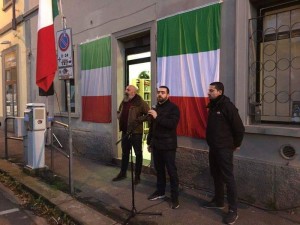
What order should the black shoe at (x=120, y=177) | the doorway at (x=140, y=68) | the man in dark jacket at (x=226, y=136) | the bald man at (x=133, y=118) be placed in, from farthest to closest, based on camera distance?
the doorway at (x=140, y=68), the black shoe at (x=120, y=177), the bald man at (x=133, y=118), the man in dark jacket at (x=226, y=136)

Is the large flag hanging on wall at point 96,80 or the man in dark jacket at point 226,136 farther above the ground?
the large flag hanging on wall at point 96,80

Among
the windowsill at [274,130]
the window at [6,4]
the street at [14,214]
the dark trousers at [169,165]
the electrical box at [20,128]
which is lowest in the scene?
the street at [14,214]

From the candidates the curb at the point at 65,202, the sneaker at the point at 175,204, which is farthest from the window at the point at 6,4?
the sneaker at the point at 175,204

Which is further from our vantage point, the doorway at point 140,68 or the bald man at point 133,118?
the doorway at point 140,68

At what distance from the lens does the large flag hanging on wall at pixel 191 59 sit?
5778mm

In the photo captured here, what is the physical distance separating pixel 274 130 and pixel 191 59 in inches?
75.5

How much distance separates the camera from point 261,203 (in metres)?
5.14

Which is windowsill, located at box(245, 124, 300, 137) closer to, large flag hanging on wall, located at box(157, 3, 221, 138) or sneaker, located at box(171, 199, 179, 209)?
large flag hanging on wall, located at box(157, 3, 221, 138)

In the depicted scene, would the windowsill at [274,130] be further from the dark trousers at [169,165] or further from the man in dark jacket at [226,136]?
the dark trousers at [169,165]

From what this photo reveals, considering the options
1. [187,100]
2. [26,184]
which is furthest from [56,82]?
[187,100]

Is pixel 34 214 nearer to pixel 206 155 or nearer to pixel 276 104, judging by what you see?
pixel 206 155

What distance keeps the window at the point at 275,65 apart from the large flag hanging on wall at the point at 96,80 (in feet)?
12.8

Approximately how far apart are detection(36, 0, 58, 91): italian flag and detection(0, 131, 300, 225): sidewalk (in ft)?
6.11

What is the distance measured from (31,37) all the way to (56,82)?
2527 mm
